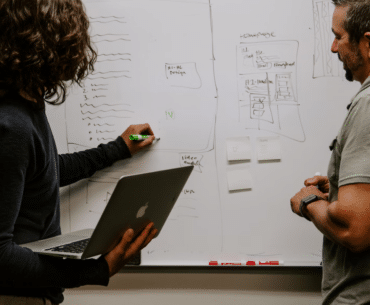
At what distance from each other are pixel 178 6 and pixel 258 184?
75 cm

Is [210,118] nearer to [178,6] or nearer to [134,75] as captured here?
[134,75]

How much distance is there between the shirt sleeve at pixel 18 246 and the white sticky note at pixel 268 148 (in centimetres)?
76

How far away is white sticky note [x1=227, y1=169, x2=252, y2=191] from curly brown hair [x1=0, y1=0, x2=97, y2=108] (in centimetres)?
76

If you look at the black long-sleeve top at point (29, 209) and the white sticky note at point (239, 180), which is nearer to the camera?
the black long-sleeve top at point (29, 209)

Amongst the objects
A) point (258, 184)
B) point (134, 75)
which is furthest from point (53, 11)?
point (258, 184)

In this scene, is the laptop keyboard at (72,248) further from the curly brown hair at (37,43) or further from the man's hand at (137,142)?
the man's hand at (137,142)

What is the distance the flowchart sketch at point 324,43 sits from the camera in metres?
1.36

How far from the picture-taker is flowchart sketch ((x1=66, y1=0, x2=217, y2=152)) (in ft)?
4.70

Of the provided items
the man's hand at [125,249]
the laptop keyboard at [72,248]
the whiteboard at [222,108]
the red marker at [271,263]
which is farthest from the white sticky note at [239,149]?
the laptop keyboard at [72,248]

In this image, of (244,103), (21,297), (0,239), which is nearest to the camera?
(0,239)

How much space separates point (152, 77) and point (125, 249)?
743mm

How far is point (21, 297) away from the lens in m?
0.90

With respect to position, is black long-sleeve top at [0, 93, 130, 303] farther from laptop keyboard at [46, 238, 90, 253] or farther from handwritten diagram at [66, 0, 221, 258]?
handwritten diagram at [66, 0, 221, 258]

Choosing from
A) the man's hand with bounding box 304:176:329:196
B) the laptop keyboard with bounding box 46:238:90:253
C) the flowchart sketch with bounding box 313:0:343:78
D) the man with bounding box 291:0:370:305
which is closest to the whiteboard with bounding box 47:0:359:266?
the flowchart sketch with bounding box 313:0:343:78
